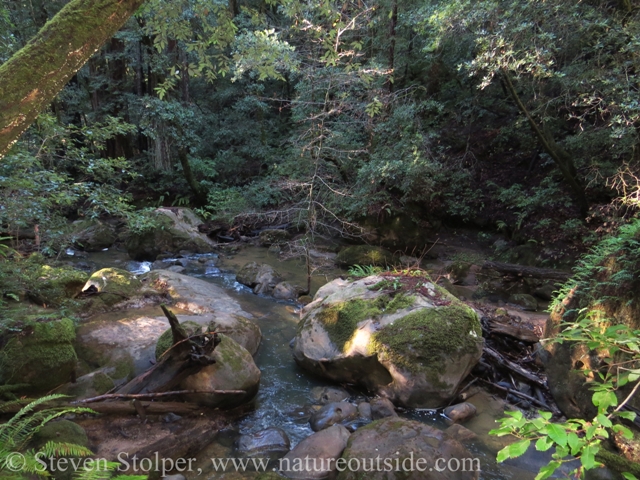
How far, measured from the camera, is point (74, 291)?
243 inches

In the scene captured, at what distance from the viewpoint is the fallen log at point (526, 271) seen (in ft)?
28.0

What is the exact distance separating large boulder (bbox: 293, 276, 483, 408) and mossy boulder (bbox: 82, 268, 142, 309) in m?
3.64

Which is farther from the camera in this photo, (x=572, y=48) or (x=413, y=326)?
(x=572, y=48)

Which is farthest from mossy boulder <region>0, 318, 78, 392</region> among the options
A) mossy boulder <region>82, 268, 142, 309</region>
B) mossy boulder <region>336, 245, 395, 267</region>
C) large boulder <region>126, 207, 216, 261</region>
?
mossy boulder <region>336, 245, 395, 267</region>

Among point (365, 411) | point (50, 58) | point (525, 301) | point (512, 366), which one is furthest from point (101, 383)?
point (525, 301)

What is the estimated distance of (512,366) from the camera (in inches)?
209

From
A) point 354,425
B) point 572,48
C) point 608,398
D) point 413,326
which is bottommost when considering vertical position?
point 354,425

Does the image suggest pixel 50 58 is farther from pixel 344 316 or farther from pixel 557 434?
pixel 344 316

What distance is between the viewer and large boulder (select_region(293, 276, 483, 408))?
181 inches

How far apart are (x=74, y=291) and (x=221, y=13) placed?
16.9 ft

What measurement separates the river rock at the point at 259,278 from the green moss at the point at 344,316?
341 centimetres

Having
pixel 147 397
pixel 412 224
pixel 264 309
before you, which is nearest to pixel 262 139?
pixel 412 224

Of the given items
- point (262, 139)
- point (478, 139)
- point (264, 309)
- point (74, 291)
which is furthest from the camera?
point (262, 139)

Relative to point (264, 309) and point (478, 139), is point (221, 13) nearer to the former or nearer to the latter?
point (264, 309)
